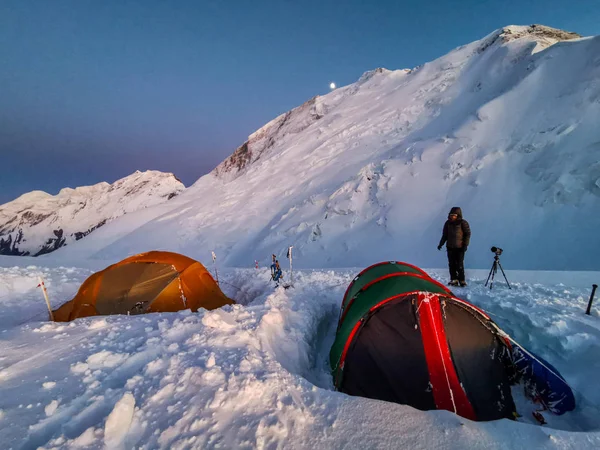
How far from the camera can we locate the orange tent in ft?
21.5

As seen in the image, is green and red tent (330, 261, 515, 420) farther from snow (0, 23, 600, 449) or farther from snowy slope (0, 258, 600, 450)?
snow (0, 23, 600, 449)

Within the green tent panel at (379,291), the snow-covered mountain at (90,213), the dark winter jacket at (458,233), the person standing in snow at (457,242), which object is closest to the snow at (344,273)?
the person standing in snow at (457,242)

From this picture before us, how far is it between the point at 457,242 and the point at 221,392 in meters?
6.80

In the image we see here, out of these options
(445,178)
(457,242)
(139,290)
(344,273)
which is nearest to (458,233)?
(457,242)

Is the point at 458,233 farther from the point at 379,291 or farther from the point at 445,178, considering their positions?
the point at 445,178

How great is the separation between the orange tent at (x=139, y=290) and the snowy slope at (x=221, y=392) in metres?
2.06

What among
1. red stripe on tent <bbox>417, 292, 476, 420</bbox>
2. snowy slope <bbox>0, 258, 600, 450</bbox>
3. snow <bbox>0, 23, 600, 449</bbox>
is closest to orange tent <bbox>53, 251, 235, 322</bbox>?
snow <bbox>0, 23, 600, 449</bbox>

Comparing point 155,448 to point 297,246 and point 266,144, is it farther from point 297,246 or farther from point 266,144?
point 266,144

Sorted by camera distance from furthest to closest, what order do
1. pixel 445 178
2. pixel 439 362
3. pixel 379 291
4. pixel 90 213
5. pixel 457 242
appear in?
pixel 90 213 < pixel 445 178 < pixel 457 242 < pixel 379 291 < pixel 439 362

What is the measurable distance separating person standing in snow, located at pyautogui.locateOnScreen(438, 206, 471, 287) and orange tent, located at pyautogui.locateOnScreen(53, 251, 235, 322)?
6747mm

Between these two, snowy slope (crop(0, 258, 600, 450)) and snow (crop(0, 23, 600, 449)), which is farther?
snow (crop(0, 23, 600, 449))

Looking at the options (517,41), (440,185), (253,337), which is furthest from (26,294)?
(517,41)

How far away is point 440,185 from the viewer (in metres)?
14.4

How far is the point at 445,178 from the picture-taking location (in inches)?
569
